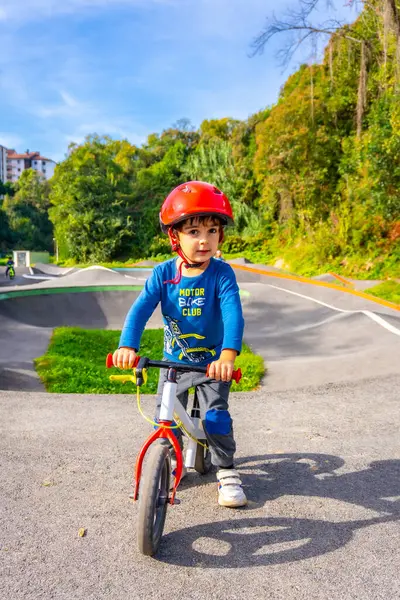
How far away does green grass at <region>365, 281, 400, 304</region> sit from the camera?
17.4 m

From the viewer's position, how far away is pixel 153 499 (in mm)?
2504

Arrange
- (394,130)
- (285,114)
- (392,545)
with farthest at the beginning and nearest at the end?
1. (285,114)
2. (394,130)
3. (392,545)

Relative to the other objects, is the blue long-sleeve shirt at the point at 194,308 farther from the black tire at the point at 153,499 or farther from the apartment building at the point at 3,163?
the apartment building at the point at 3,163

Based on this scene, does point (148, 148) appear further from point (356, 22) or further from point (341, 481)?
point (341, 481)

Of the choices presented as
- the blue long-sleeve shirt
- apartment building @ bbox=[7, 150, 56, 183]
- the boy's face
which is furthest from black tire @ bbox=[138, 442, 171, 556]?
apartment building @ bbox=[7, 150, 56, 183]

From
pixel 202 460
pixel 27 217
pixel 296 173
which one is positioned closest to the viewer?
pixel 202 460

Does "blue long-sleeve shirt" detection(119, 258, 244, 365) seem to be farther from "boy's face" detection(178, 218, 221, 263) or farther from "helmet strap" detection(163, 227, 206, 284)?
"boy's face" detection(178, 218, 221, 263)

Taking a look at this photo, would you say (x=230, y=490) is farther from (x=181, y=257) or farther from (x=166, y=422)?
(x=181, y=257)

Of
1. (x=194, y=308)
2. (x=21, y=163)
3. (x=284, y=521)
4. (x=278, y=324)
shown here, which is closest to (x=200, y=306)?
(x=194, y=308)

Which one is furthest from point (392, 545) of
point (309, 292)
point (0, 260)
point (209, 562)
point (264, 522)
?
point (0, 260)

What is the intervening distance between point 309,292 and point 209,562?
16075 mm

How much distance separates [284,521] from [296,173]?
25.8 m

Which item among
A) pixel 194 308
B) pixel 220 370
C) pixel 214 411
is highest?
pixel 194 308

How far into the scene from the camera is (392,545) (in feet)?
8.96
